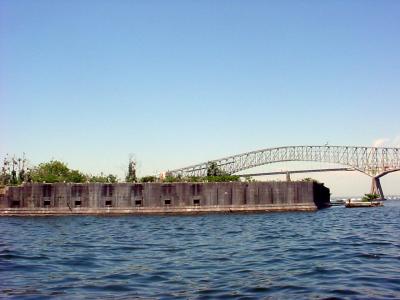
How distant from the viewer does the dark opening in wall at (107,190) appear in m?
66.4

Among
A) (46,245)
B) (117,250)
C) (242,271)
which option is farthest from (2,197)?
(242,271)

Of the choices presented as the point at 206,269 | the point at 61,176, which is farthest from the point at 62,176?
the point at 206,269

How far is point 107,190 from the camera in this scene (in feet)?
218

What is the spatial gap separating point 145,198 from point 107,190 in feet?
17.8

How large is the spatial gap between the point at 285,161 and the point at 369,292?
623 ft

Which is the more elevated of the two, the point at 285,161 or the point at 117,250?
the point at 285,161

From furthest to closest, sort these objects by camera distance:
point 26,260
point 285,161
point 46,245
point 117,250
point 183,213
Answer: point 285,161, point 183,213, point 46,245, point 117,250, point 26,260

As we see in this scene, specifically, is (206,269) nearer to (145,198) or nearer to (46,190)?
(145,198)

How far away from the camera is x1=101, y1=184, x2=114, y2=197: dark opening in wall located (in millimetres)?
66375

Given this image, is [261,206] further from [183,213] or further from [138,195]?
[138,195]

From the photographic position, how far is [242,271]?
1622 cm

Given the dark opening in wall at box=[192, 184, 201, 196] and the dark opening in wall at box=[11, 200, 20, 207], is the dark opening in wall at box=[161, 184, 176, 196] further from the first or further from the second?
the dark opening in wall at box=[11, 200, 20, 207]

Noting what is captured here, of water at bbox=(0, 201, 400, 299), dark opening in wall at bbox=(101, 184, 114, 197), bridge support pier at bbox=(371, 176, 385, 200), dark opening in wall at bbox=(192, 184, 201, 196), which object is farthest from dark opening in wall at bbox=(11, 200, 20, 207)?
bridge support pier at bbox=(371, 176, 385, 200)

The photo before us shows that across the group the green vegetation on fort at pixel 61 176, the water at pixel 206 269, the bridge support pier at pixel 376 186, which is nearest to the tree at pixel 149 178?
the green vegetation on fort at pixel 61 176
